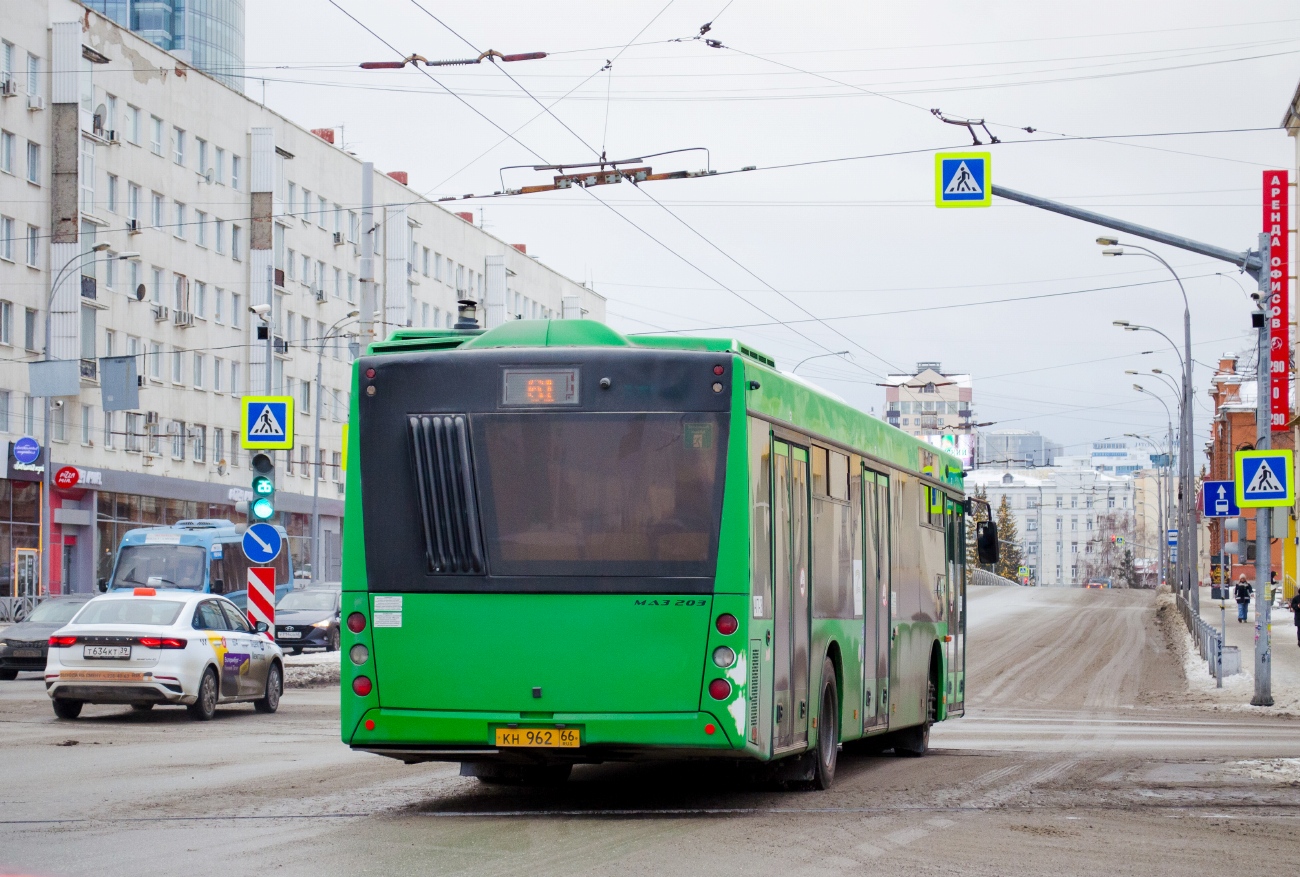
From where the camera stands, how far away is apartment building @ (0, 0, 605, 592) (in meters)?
54.8

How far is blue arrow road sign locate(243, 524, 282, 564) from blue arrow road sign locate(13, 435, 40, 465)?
2886cm

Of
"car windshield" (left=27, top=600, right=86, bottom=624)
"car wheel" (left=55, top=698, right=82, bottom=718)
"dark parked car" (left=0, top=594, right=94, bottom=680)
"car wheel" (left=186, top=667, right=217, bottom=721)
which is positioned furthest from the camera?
"car windshield" (left=27, top=600, right=86, bottom=624)

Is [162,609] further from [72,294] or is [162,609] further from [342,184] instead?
[342,184]

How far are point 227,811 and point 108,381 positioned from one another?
154 feet

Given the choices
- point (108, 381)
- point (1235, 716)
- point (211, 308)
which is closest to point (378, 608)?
point (1235, 716)

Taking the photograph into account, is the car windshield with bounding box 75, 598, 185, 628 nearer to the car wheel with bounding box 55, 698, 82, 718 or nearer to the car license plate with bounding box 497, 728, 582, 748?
the car wheel with bounding box 55, 698, 82, 718

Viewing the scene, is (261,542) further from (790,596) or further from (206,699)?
(790,596)

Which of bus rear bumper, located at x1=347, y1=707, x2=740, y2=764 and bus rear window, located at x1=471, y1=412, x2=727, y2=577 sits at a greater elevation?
bus rear window, located at x1=471, y1=412, x2=727, y2=577

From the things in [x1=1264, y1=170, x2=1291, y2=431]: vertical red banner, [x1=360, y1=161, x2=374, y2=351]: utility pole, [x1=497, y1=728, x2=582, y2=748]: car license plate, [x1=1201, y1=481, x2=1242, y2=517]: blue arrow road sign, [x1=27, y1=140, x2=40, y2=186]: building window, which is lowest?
[x1=497, y1=728, x2=582, y2=748]: car license plate

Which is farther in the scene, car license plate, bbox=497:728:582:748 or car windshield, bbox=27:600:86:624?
car windshield, bbox=27:600:86:624

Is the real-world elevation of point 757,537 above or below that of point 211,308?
below

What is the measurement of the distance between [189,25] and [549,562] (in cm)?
11843

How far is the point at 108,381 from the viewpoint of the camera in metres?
55.6

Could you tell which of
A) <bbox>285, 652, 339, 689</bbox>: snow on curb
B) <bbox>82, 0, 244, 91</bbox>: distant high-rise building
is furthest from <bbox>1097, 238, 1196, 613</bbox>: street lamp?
<bbox>82, 0, 244, 91</bbox>: distant high-rise building
